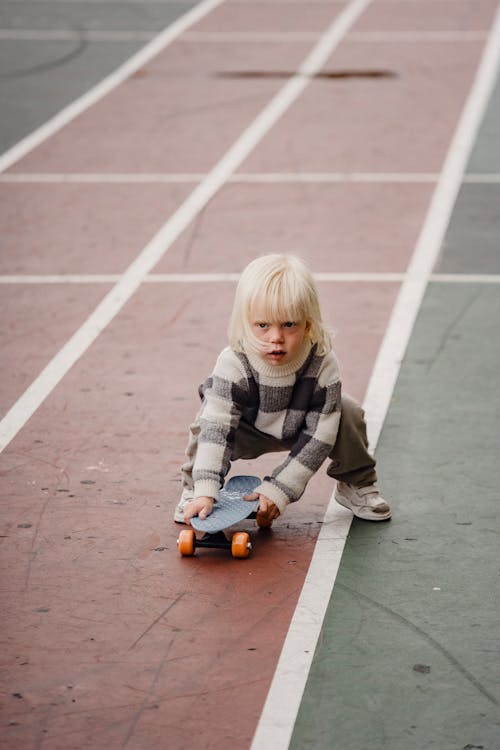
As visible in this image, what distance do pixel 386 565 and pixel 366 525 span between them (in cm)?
38

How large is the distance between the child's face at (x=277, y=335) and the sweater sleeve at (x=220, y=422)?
0.54 ft

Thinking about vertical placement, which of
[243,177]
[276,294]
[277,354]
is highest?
[276,294]

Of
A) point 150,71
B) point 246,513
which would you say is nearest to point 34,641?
point 246,513

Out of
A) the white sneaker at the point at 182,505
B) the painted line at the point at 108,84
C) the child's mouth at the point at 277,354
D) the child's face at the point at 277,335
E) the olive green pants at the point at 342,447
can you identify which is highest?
the child's face at the point at 277,335

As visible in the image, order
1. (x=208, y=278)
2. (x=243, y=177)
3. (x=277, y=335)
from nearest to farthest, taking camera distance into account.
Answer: (x=277, y=335)
(x=208, y=278)
(x=243, y=177)

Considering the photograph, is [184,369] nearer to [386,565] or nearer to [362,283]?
[362,283]

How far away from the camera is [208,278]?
8.85 meters

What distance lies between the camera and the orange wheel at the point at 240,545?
17.4ft

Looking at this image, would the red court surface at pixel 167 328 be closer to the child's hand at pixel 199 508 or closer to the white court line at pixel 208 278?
the white court line at pixel 208 278

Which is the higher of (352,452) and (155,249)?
(352,452)

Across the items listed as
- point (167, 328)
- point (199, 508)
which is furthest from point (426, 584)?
point (167, 328)

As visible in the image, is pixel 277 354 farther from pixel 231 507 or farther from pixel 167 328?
pixel 167 328

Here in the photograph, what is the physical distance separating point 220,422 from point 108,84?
10151 mm

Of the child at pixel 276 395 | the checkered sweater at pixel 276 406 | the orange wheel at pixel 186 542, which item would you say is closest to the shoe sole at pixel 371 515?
the child at pixel 276 395
